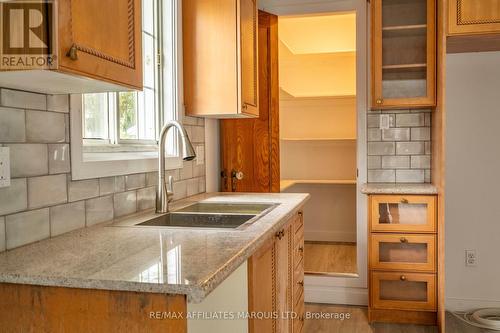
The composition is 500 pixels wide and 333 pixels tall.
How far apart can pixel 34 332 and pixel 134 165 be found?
3.22ft

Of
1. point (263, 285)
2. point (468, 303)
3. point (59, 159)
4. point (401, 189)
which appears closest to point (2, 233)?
point (59, 159)

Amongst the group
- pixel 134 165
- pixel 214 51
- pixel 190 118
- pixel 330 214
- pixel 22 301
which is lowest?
pixel 330 214

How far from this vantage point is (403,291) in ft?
10.1

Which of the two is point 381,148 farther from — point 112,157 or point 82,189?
point 82,189

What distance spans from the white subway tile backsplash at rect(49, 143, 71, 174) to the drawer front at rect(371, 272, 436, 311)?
221 cm

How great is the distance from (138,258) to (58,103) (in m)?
0.64

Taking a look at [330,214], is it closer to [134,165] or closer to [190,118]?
[190,118]

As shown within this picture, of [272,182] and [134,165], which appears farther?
[272,182]

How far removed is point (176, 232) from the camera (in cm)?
157

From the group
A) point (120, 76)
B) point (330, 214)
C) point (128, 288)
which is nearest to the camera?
point (128, 288)

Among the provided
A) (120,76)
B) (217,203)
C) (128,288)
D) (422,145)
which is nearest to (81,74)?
(120,76)

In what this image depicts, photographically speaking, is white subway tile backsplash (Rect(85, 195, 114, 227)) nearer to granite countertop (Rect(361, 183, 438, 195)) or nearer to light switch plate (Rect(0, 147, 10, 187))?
light switch plate (Rect(0, 147, 10, 187))

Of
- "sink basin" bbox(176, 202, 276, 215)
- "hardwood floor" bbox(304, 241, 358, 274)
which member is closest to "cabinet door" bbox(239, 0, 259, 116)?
"sink basin" bbox(176, 202, 276, 215)

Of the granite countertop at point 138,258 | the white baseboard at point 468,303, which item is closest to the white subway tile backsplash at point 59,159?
the granite countertop at point 138,258
